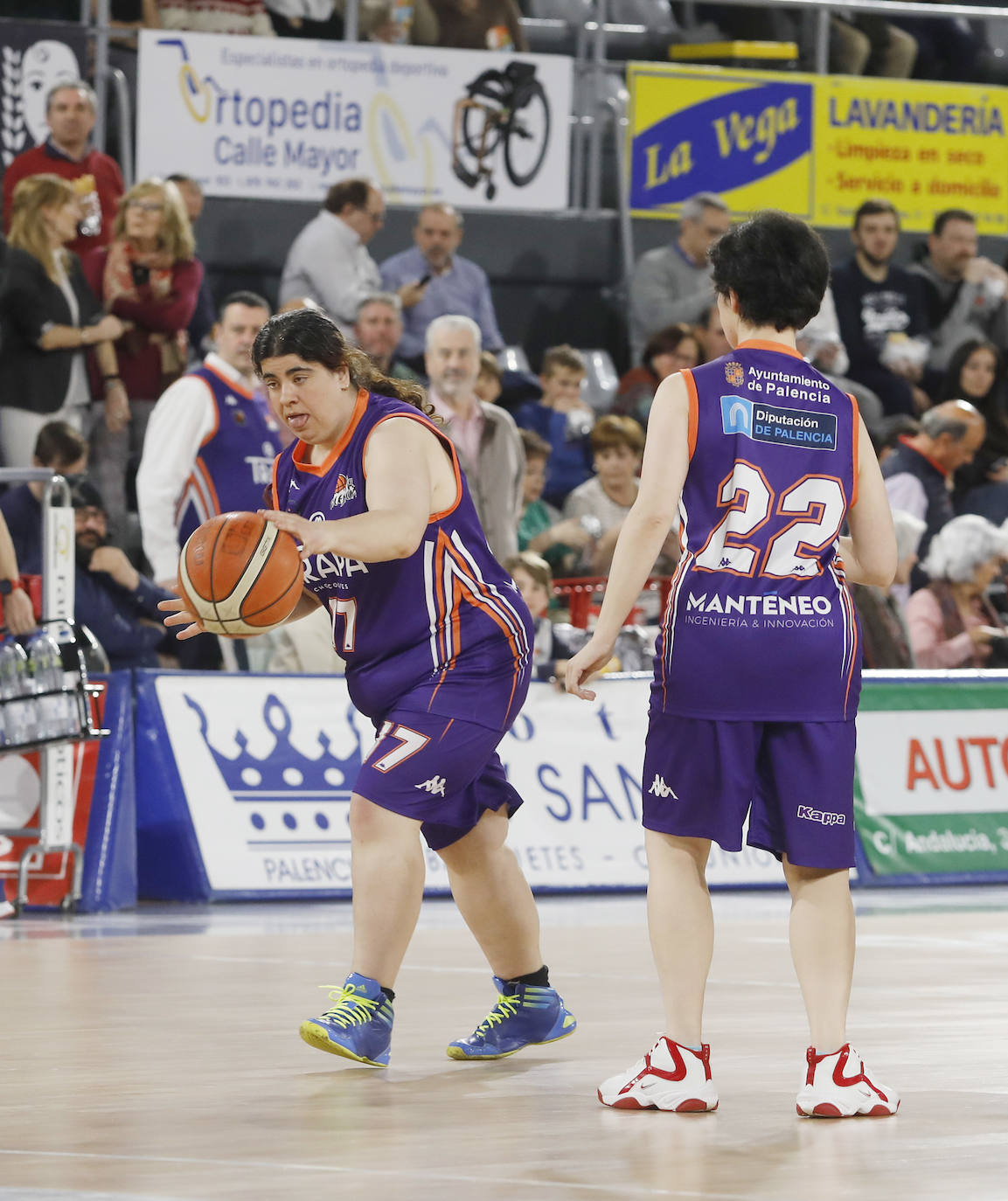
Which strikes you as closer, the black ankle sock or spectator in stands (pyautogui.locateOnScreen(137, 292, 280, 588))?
the black ankle sock

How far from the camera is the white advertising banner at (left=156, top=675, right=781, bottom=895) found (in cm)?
1037

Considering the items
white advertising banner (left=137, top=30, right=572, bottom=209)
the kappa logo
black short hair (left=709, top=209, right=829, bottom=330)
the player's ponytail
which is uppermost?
white advertising banner (left=137, top=30, right=572, bottom=209)

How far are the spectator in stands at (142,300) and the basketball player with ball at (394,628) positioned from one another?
6.37 metres

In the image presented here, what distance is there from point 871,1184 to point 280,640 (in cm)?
747

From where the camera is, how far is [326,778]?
34.9 feet

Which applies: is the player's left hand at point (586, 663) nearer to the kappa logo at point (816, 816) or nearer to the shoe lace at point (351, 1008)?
the kappa logo at point (816, 816)

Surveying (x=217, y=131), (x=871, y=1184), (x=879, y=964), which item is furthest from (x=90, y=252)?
(x=871, y=1184)

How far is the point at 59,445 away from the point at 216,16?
4.75 meters

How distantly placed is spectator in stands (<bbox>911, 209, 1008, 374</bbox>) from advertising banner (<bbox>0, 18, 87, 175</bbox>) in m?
6.69

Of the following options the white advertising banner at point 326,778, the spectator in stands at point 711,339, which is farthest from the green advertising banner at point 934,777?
the spectator in stands at point 711,339

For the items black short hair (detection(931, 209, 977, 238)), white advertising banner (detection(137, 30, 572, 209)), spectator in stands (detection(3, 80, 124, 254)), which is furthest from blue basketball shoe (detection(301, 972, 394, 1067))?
black short hair (detection(931, 209, 977, 238))

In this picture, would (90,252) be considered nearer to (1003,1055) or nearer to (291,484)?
(291,484)

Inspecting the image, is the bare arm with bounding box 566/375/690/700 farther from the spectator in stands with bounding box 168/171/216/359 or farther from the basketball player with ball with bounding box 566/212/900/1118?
the spectator in stands with bounding box 168/171/216/359

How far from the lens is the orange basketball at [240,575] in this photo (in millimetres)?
5438
